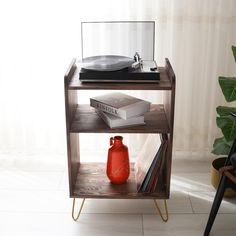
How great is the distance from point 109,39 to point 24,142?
0.86m

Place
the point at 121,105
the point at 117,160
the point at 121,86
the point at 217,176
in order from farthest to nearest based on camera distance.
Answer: the point at 217,176 → the point at 117,160 → the point at 121,105 → the point at 121,86

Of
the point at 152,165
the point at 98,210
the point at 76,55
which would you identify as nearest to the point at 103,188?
the point at 98,210

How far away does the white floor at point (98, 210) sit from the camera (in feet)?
6.13

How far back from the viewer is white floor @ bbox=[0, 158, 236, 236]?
1867 millimetres

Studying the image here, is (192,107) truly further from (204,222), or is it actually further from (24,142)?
(24,142)

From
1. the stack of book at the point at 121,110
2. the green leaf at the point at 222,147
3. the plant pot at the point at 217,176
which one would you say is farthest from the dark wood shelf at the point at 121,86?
the plant pot at the point at 217,176

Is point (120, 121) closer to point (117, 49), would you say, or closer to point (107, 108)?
point (107, 108)

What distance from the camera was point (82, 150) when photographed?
2475mm

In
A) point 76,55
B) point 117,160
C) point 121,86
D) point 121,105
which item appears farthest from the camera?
point 76,55

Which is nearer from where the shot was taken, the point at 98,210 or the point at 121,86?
the point at 121,86

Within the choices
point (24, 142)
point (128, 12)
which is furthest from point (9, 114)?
point (128, 12)

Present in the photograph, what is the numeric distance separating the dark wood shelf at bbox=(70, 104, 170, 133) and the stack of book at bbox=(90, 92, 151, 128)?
0.9 inches

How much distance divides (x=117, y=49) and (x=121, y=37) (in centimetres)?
6

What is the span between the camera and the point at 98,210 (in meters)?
2.01
